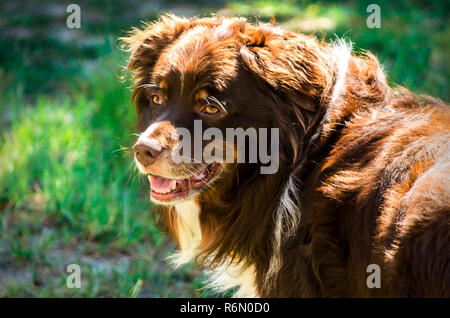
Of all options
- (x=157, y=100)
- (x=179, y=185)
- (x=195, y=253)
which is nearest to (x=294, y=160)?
(x=179, y=185)

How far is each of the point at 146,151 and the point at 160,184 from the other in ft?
1.08

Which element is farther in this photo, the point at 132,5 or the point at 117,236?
the point at 132,5

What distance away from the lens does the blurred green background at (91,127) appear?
4289 mm

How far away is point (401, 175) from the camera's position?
8.92 ft

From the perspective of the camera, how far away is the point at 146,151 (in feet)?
9.96

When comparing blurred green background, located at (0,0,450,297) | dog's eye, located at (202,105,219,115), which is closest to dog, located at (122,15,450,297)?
dog's eye, located at (202,105,219,115)

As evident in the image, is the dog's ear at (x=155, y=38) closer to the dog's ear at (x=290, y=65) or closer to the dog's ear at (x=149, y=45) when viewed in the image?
the dog's ear at (x=149, y=45)

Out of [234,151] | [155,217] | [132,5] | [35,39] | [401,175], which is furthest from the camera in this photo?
[132,5]

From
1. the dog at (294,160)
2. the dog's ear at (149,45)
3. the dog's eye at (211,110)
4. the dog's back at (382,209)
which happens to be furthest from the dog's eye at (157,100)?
the dog's back at (382,209)

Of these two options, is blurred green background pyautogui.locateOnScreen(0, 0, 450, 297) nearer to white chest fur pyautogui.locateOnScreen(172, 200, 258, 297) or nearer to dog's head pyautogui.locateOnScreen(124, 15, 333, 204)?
white chest fur pyautogui.locateOnScreen(172, 200, 258, 297)

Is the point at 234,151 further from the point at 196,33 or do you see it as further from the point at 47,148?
the point at 47,148
